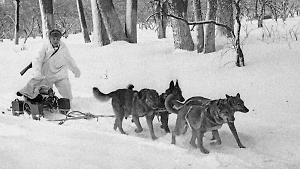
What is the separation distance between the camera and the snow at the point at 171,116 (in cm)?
382

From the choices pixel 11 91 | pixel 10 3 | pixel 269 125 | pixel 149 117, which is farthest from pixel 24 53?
pixel 10 3

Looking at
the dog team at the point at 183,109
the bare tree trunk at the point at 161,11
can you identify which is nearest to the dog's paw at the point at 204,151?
the dog team at the point at 183,109

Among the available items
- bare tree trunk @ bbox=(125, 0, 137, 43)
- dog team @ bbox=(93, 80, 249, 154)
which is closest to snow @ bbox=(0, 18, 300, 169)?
dog team @ bbox=(93, 80, 249, 154)

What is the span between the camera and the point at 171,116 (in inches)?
263

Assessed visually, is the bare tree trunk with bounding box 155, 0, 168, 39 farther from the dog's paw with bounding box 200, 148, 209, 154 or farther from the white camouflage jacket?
the dog's paw with bounding box 200, 148, 209, 154

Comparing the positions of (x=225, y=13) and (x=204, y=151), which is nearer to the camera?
(x=204, y=151)

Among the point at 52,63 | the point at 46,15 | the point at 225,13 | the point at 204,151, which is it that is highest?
the point at 46,15

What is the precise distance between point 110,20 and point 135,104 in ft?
24.7

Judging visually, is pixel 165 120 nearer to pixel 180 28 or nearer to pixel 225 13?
pixel 180 28

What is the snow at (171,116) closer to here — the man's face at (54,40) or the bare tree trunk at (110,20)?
the bare tree trunk at (110,20)

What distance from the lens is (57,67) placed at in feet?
24.7

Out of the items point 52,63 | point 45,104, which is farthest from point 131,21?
point 45,104

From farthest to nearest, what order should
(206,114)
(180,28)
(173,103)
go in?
(180,28) → (173,103) → (206,114)

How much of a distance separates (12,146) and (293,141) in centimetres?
353
